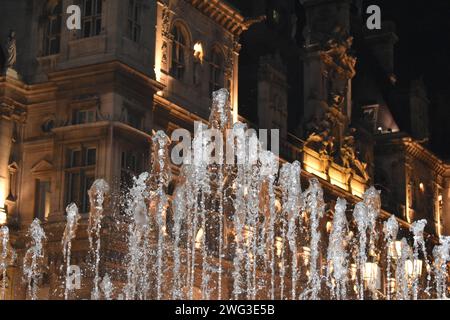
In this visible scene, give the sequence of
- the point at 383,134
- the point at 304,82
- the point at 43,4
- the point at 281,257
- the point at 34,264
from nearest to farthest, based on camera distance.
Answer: the point at 34,264
the point at 43,4
the point at 281,257
the point at 304,82
the point at 383,134

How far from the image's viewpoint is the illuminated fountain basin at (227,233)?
32.8 meters

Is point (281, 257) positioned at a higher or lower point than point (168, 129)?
lower

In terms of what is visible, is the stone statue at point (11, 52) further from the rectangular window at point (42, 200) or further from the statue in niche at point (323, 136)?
the statue in niche at point (323, 136)

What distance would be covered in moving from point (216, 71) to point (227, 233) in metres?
6.55

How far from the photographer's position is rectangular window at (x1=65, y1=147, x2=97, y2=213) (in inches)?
1298

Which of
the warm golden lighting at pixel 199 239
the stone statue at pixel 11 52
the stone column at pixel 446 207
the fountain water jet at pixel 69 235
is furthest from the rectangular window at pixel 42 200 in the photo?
the stone column at pixel 446 207

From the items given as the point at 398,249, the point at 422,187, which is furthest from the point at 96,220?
the point at 422,187

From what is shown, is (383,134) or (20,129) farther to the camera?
(383,134)

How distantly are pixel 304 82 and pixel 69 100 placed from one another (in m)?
20.6

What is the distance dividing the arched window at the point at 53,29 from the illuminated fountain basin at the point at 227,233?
14.8ft

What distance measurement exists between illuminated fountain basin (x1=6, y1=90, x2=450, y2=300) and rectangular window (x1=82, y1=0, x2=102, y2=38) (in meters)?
3.89

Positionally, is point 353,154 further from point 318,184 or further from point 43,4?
point 43,4
